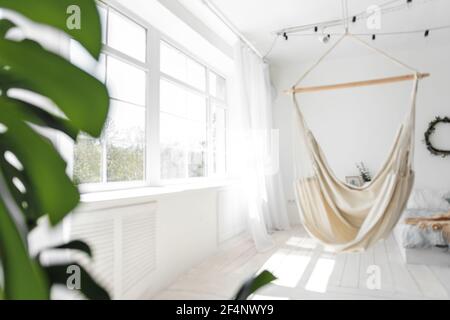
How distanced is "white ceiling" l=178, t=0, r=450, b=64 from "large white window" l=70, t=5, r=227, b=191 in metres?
0.58

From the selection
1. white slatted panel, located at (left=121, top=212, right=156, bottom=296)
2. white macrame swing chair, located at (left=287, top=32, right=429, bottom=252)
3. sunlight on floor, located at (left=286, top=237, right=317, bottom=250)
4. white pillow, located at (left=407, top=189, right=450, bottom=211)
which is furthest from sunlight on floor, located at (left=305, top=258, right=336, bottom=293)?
white pillow, located at (left=407, top=189, right=450, bottom=211)

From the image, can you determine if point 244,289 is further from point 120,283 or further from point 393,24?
point 393,24

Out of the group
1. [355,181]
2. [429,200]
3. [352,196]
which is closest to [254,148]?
[352,196]

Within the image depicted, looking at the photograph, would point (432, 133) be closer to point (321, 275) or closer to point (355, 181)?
point (355, 181)

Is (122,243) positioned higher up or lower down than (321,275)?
higher up

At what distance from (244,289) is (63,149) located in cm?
150

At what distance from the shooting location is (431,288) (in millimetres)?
2033

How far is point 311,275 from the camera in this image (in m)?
2.33

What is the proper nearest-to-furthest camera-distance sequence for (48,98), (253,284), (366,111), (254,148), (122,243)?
(48,98) < (253,284) < (122,243) < (254,148) < (366,111)

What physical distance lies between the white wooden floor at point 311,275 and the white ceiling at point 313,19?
2.26 metres

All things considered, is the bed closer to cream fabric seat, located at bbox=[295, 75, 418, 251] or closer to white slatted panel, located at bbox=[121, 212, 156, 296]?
cream fabric seat, located at bbox=[295, 75, 418, 251]

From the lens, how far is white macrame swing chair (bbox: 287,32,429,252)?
6.86 feet

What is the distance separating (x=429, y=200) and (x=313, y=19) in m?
2.34

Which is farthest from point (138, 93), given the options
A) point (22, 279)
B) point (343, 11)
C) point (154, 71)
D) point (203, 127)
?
point (22, 279)
